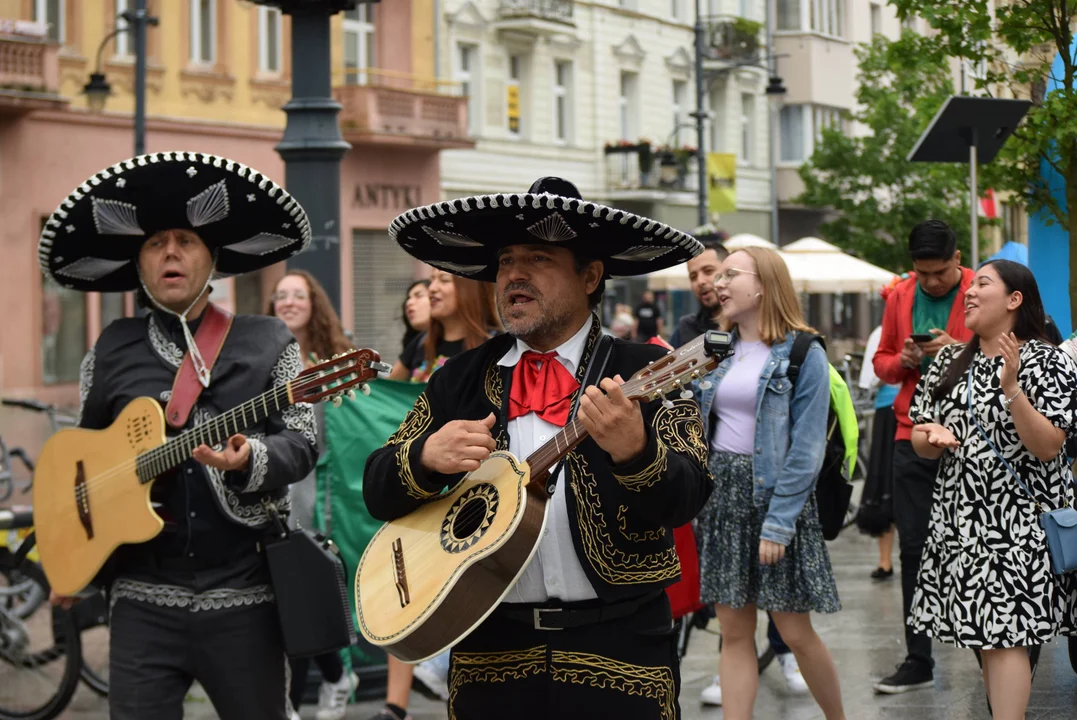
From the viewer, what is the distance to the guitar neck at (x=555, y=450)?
371 cm

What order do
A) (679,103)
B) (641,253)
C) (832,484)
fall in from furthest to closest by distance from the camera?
(679,103) < (832,484) < (641,253)

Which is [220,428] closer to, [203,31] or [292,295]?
[292,295]

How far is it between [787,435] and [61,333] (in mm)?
21113

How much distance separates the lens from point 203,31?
93.0 ft

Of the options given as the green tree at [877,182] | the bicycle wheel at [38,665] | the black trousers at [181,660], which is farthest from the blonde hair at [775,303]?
the green tree at [877,182]

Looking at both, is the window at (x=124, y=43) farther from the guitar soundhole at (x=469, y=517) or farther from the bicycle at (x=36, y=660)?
the guitar soundhole at (x=469, y=517)

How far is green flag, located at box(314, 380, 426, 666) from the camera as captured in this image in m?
7.64

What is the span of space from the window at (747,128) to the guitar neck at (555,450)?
43691 millimetres

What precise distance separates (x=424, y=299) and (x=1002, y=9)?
3.07 metres

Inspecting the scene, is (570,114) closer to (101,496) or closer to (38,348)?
(38,348)

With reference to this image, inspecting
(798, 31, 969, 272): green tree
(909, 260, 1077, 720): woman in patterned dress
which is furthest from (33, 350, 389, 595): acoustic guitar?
(798, 31, 969, 272): green tree

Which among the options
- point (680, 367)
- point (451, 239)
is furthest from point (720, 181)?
point (680, 367)

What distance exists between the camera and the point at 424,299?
323 inches

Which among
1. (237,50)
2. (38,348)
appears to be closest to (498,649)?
(38,348)
